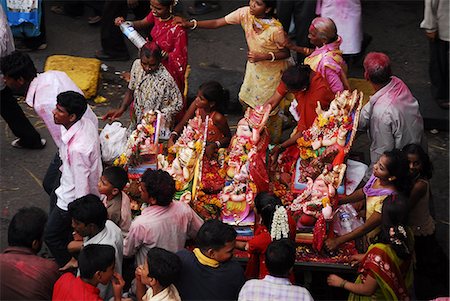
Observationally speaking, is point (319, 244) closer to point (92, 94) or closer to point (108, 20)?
point (92, 94)

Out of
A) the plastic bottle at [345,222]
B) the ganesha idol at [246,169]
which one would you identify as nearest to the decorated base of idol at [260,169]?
the ganesha idol at [246,169]

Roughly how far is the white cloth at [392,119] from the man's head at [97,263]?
2.52m

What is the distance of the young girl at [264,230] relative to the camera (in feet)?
19.0

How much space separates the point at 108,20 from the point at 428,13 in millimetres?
3337

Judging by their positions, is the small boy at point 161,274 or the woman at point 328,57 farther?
the woman at point 328,57

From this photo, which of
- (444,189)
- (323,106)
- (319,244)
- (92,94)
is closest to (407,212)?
(319,244)

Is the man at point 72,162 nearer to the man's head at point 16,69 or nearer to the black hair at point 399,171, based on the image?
the man's head at point 16,69

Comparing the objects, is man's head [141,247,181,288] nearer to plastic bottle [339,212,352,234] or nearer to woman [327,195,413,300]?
woman [327,195,413,300]

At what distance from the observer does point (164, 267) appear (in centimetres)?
522

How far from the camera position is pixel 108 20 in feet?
30.8

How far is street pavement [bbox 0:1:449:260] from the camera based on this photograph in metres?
7.73

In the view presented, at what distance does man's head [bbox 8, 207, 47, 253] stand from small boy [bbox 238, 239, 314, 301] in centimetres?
134

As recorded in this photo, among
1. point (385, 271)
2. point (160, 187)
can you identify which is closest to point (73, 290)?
point (160, 187)

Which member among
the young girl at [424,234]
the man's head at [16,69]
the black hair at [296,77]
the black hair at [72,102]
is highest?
the man's head at [16,69]
